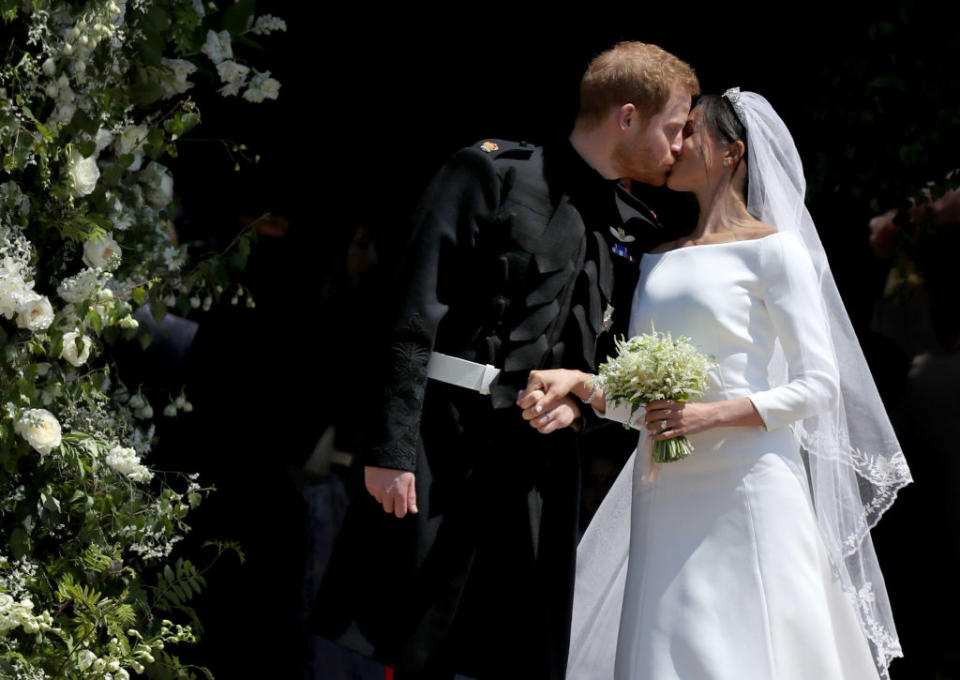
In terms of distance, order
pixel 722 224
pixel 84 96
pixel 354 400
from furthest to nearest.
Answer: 1. pixel 354 400
2. pixel 722 224
3. pixel 84 96

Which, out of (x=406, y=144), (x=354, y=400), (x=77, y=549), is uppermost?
(x=406, y=144)

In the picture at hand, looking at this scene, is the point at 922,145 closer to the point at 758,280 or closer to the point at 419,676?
the point at 758,280

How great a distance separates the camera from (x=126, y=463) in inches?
114

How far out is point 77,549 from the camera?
9.72 feet

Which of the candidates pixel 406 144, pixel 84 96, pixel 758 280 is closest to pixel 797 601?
pixel 758 280

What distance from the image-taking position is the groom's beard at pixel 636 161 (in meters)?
3.31

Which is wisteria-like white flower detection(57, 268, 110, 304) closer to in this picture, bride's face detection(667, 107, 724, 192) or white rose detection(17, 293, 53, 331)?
white rose detection(17, 293, 53, 331)

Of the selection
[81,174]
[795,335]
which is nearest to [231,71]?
[81,174]

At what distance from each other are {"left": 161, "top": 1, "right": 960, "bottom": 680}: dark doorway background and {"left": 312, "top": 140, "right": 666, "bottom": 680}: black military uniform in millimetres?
1386

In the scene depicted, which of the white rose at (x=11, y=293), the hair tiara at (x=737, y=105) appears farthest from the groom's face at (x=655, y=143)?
the white rose at (x=11, y=293)

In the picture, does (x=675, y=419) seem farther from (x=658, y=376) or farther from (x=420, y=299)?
(x=420, y=299)

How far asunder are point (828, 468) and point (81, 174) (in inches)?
82.2

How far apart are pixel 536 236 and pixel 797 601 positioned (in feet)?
3.79

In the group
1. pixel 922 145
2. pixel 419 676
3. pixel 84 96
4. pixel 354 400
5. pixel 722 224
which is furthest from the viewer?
pixel 354 400
